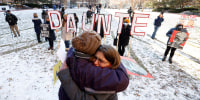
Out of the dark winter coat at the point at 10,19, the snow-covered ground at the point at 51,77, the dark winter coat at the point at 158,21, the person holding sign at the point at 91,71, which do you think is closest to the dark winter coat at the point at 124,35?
the snow-covered ground at the point at 51,77

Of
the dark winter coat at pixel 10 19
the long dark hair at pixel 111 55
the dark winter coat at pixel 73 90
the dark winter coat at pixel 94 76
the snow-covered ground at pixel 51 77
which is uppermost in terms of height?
the dark winter coat at pixel 10 19

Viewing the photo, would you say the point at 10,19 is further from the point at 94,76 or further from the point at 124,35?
the point at 94,76

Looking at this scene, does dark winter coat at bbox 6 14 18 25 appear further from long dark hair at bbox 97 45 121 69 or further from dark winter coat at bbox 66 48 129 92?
long dark hair at bbox 97 45 121 69

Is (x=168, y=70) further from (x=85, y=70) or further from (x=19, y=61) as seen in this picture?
(x=19, y=61)

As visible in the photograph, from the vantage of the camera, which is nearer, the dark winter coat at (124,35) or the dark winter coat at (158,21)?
the dark winter coat at (124,35)

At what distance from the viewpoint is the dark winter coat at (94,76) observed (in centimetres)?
84

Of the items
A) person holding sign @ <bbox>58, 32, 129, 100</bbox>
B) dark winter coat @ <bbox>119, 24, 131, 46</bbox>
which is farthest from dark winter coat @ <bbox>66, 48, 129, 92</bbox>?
dark winter coat @ <bbox>119, 24, 131, 46</bbox>

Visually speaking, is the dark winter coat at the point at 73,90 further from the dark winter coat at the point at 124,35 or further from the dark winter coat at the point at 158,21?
the dark winter coat at the point at 158,21

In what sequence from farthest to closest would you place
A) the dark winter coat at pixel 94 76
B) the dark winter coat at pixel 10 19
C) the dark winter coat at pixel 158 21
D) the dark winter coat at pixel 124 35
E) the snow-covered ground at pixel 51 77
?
1. the dark winter coat at pixel 158 21
2. the dark winter coat at pixel 10 19
3. the dark winter coat at pixel 124 35
4. the snow-covered ground at pixel 51 77
5. the dark winter coat at pixel 94 76

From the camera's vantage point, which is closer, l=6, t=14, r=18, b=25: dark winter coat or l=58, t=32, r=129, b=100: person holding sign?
l=58, t=32, r=129, b=100: person holding sign

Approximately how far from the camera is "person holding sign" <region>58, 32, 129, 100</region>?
2.78 feet

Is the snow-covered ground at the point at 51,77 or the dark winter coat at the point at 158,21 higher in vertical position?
the dark winter coat at the point at 158,21

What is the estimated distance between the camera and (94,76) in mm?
838

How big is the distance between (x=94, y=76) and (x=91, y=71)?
0.15 ft
